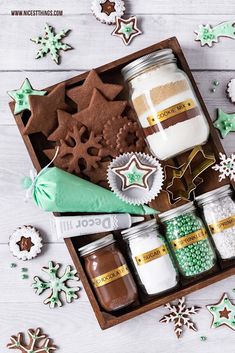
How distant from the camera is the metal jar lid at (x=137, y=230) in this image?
Answer: 1.08 metres

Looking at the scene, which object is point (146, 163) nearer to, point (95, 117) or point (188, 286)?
point (95, 117)

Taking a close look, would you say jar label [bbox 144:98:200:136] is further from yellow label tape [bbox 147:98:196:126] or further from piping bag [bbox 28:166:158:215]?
piping bag [bbox 28:166:158:215]

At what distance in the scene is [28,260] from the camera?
48.1 inches

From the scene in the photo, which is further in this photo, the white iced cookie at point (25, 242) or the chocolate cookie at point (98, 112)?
the white iced cookie at point (25, 242)

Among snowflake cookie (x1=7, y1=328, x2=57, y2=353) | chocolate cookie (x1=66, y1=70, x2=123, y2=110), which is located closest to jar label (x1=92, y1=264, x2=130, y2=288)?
snowflake cookie (x1=7, y1=328, x2=57, y2=353)

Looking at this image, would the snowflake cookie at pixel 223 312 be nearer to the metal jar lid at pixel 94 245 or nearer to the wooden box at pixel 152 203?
the wooden box at pixel 152 203

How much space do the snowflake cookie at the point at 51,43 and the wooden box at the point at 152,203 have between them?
131 millimetres

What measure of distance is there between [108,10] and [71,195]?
16.3 inches

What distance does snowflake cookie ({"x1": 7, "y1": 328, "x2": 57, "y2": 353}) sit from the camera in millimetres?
1220

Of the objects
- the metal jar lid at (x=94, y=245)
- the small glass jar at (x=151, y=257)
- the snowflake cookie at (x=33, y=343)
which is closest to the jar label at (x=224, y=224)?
the small glass jar at (x=151, y=257)

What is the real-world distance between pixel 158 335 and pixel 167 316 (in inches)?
1.8

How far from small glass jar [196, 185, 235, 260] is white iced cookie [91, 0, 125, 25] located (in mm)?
430

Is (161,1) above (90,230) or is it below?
above

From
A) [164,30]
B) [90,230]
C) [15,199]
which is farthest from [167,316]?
[164,30]
